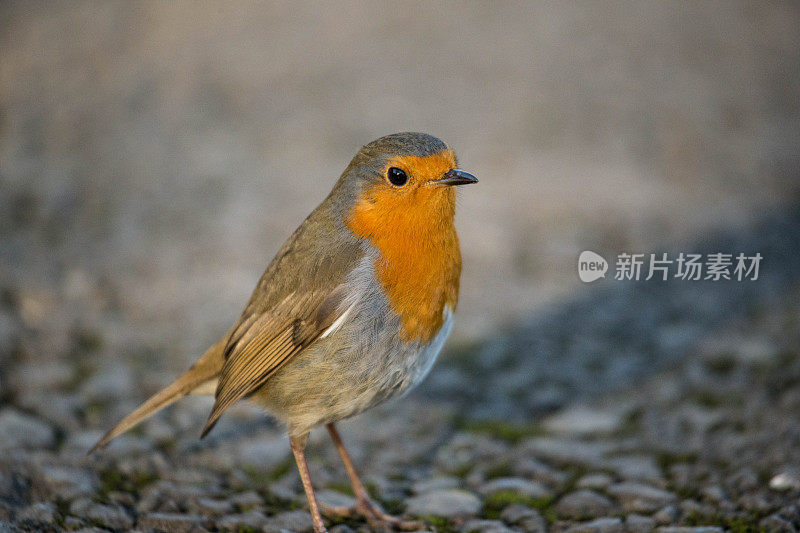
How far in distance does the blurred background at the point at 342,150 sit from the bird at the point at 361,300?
1.52 m

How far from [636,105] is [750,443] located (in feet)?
16.4

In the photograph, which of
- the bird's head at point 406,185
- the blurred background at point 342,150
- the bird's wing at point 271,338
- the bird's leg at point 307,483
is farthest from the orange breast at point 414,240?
the blurred background at point 342,150

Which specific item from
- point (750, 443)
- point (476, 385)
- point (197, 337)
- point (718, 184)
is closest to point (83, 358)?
point (197, 337)

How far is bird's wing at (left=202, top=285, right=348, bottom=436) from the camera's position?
3.29m

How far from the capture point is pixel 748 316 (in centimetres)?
560

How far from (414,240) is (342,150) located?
429 centimetres

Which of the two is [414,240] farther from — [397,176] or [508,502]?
[508,502]

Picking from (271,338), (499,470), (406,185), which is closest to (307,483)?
(271,338)

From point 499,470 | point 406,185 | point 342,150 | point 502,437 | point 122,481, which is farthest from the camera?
point 342,150

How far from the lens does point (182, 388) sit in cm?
374

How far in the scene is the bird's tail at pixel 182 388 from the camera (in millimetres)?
3646

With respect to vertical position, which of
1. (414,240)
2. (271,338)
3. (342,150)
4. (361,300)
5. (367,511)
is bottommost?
(367,511)

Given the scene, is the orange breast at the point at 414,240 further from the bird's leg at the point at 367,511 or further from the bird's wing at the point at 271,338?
the bird's leg at the point at 367,511

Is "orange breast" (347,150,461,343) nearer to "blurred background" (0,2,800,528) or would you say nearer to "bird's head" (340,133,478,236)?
"bird's head" (340,133,478,236)
